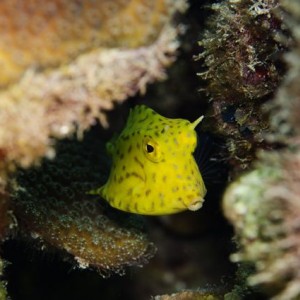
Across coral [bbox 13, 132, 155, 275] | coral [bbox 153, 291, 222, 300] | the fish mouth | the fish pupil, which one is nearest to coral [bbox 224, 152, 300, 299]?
the fish mouth

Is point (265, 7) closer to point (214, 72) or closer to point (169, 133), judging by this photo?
point (214, 72)

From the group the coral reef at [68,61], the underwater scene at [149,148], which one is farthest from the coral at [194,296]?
the coral reef at [68,61]

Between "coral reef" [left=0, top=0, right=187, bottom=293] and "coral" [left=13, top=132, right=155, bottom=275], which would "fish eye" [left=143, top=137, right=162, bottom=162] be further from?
"coral reef" [left=0, top=0, right=187, bottom=293]

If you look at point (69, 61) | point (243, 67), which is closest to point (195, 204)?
point (243, 67)

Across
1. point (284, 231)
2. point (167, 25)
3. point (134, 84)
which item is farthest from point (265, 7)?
point (284, 231)

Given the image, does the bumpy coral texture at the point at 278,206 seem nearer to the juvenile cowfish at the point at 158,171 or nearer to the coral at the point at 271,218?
the coral at the point at 271,218

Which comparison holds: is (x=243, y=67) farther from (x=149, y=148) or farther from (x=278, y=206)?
(x=278, y=206)
